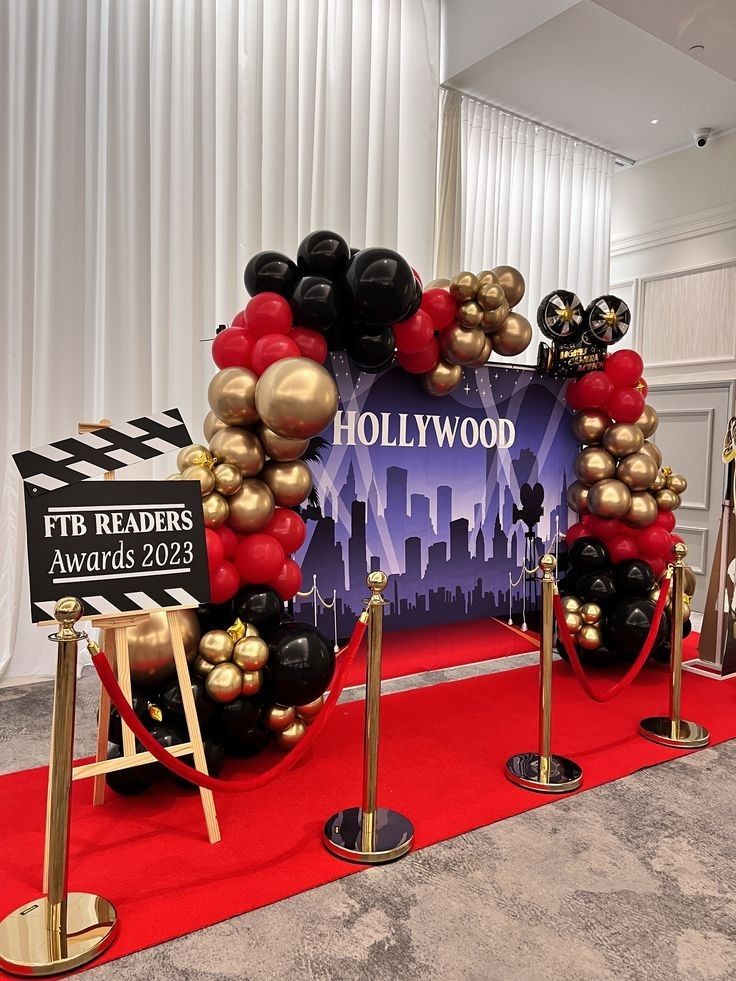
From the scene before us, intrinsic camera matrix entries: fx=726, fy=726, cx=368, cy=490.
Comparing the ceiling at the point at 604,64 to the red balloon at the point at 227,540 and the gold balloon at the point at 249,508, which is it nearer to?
the gold balloon at the point at 249,508

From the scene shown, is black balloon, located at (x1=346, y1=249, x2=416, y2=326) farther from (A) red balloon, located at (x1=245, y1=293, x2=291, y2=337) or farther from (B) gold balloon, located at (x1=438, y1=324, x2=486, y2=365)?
(B) gold balloon, located at (x1=438, y1=324, x2=486, y2=365)

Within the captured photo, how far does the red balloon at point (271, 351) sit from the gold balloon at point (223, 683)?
1.27 metres

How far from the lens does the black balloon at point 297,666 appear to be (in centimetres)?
298

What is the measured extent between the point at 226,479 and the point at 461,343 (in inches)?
63.7

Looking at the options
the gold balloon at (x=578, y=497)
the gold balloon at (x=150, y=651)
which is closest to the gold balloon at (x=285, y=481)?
the gold balloon at (x=150, y=651)

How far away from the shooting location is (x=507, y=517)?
184 inches

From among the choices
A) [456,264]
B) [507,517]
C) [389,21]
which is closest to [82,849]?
[507,517]

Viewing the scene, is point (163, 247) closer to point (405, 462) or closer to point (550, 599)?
point (405, 462)

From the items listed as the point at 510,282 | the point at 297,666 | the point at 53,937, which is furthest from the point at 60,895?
the point at 510,282

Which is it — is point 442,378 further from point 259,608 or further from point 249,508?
point 259,608

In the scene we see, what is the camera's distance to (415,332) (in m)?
3.73

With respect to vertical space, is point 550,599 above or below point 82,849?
above

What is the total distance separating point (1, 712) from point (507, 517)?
313 centimetres

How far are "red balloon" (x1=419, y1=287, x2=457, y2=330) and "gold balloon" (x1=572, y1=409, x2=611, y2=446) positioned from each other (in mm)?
1274
